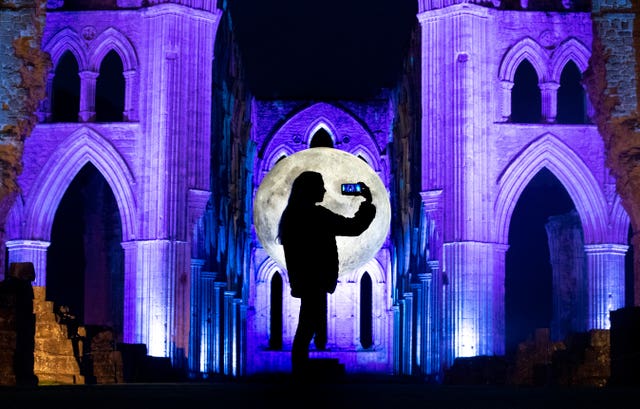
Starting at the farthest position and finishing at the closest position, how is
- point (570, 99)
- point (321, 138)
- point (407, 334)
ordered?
point (321, 138), point (407, 334), point (570, 99)

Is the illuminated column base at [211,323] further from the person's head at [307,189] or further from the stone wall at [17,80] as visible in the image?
the person's head at [307,189]

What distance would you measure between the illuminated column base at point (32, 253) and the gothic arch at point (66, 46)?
184 inches

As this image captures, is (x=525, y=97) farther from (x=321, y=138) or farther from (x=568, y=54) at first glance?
(x=321, y=138)

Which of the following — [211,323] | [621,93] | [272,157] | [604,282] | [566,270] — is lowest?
[211,323]

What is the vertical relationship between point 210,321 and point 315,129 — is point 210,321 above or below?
below

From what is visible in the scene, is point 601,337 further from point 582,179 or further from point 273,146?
point 273,146

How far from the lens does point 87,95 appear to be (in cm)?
3222

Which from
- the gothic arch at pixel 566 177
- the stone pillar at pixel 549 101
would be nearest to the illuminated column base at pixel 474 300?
the gothic arch at pixel 566 177

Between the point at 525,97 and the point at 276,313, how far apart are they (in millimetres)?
15127

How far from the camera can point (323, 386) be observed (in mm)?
10445

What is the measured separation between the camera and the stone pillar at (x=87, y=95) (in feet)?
105

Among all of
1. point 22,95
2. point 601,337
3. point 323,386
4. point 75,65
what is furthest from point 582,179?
point 323,386

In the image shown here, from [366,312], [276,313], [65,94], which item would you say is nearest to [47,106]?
[65,94]

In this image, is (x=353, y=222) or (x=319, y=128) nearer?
(x=353, y=222)
